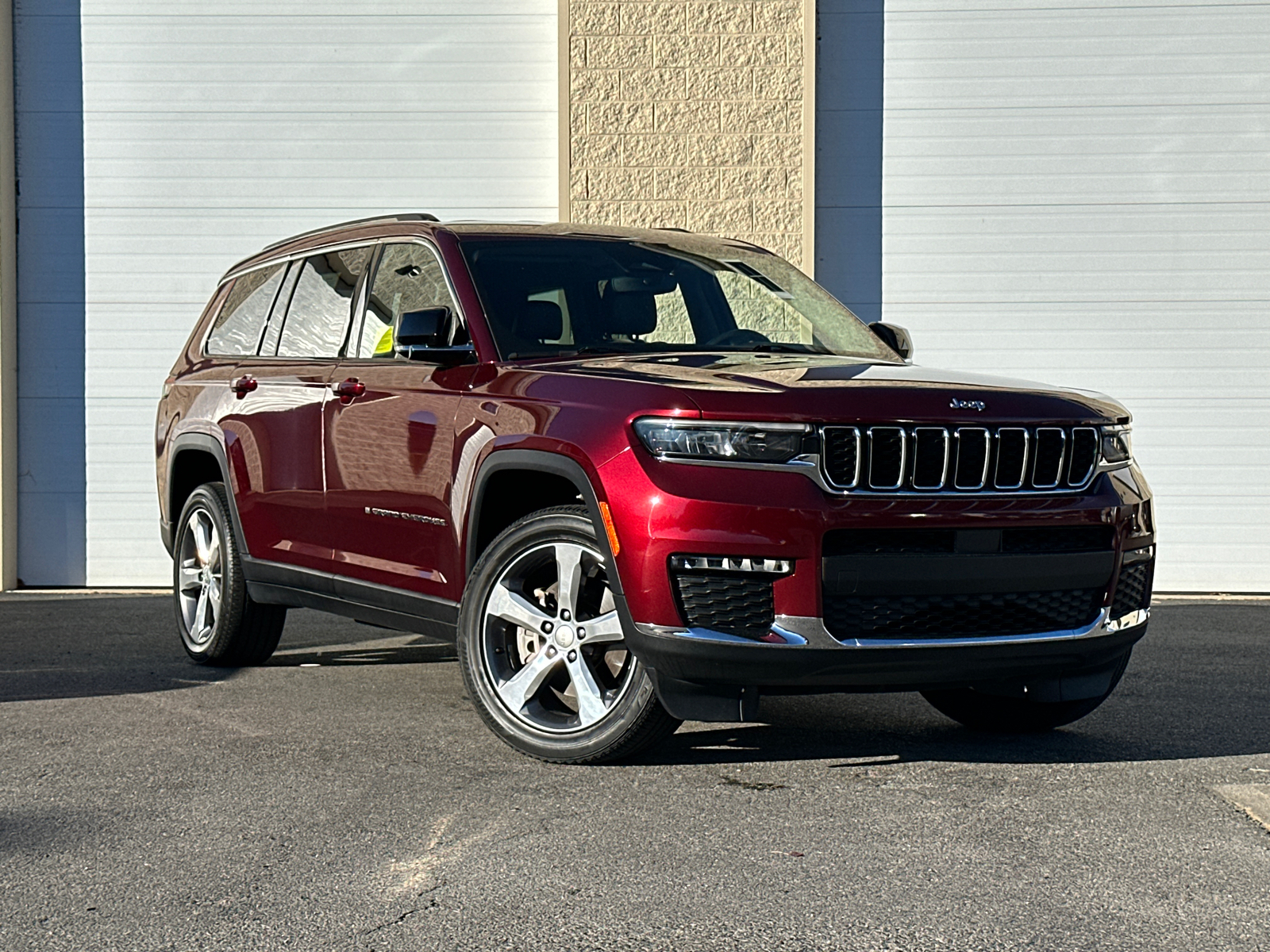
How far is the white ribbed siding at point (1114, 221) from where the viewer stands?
11016mm

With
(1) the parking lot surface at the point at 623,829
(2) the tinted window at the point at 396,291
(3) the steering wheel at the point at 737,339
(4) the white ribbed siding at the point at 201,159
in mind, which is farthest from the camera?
(4) the white ribbed siding at the point at 201,159

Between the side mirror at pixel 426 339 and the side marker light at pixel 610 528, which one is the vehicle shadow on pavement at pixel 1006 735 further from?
the side mirror at pixel 426 339

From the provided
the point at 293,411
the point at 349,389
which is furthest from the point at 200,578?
the point at 349,389

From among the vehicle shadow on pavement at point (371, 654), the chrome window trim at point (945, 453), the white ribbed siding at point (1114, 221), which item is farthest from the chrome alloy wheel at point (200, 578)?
the white ribbed siding at point (1114, 221)

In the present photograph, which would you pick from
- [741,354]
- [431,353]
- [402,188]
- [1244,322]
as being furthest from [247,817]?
[1244,322]

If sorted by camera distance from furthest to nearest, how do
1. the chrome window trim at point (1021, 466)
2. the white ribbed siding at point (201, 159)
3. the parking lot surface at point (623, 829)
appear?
the white ribbed siding at point (201, 159), the chrome window trim at point (1021, 466), the parking lot surface at point (623, 829)

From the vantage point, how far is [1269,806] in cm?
446

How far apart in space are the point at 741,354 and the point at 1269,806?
217 cm

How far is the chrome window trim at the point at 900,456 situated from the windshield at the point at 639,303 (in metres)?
1.19

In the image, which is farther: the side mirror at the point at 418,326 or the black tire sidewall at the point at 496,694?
the side mirror at the point at 418,326

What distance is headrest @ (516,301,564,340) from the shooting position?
5.48 meters

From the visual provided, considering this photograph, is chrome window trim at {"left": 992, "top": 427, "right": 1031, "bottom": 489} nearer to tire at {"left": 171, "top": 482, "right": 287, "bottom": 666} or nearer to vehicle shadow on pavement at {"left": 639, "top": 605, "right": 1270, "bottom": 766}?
vehicle shadow on pavement at {"left": 639, "top": 605, "right": 1270, "bottom": 766}

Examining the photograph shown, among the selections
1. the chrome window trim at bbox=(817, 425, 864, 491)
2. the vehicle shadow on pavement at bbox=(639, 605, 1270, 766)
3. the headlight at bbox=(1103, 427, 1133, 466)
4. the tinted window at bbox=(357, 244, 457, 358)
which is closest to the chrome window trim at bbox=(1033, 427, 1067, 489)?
the headlight at bbox=(1103, 427, 1133, 466)

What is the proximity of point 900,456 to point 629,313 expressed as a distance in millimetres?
1500
